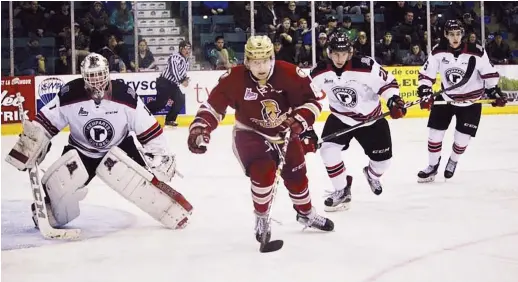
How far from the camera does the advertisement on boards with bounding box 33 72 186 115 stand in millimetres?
6688

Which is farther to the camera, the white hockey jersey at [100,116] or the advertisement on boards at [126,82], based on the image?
the advertisement on boards at [126,82]

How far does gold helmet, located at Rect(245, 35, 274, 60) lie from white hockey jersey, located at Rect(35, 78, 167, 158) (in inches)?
21.6

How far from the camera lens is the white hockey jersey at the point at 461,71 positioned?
3.71 metres

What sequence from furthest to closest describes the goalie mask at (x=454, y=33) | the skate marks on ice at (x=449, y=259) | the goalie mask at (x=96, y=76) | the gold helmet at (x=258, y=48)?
the goalie mask at (x=454, y=33), the goalie mask at (x=96, y=76), the gold helmet at (x=258, y=48), the skate marks on ice at (x=449, y=259)

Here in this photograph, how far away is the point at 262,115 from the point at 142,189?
1.92ft

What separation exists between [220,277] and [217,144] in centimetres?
356

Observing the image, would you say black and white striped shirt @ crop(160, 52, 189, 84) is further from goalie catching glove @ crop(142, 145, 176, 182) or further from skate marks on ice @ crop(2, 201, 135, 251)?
goalie catching glove @ crop(142, 145, 176, 182)

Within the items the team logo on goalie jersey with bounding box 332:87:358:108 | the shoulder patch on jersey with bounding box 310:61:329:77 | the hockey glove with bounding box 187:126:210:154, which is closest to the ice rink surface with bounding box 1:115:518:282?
the hockey glove with bounding box 187:126:210:154

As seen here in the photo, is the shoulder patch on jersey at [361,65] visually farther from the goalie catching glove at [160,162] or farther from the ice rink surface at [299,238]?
the goalie catching glove at [160,162]

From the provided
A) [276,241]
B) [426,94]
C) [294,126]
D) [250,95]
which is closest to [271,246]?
[276,241]

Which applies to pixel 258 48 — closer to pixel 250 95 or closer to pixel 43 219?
pixel 250 95

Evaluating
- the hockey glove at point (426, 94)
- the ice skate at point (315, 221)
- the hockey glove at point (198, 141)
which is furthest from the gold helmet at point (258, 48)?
the hockey glove at point (426, 94)

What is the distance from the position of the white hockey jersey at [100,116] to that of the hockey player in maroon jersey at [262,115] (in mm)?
323

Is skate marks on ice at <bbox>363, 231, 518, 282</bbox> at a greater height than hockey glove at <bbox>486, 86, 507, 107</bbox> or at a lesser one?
lesser
